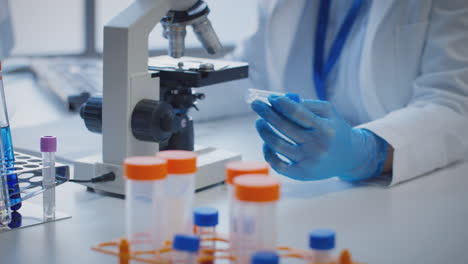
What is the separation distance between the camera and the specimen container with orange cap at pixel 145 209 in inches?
33.1

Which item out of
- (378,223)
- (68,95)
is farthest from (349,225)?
(68,95)

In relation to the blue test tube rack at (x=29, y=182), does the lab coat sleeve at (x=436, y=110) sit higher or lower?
higher

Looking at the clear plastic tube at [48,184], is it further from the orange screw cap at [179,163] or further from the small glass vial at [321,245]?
the small glass vial at [321,245]

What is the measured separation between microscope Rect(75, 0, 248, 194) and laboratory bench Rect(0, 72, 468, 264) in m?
0.06

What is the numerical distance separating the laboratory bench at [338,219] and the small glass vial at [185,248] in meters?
0.22

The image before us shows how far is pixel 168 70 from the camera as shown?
4.31ft

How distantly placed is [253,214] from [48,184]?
1.55ft

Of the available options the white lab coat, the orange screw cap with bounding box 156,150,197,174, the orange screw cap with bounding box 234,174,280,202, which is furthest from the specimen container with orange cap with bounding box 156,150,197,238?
Result: the white lab coat

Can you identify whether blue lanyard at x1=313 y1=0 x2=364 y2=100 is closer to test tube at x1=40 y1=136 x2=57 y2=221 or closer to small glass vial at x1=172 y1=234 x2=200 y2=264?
test tube at x1=40 y1=136 x2=57 y2=221

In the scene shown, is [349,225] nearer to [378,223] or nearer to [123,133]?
[378,223]

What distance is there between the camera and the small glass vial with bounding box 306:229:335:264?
0.80 meters

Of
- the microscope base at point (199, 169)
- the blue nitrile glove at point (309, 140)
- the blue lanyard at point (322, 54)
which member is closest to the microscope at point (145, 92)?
the microscope base at point (199, 169)

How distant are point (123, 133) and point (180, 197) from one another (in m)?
0.38

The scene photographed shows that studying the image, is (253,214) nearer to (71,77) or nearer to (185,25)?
(185,25)
